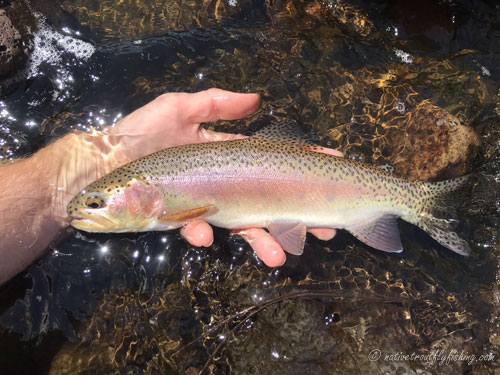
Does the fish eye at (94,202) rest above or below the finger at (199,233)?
above

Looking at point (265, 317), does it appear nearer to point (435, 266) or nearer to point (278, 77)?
point (435, 266)

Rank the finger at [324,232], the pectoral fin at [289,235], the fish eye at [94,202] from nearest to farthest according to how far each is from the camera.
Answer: the fish eye at [94,202] → the pectoral fin at [289,235] → the finger at [324,232]

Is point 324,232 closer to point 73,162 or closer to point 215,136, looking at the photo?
point 215,136

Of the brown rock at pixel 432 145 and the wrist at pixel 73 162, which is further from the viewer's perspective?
the brown rock at pixel 432 145

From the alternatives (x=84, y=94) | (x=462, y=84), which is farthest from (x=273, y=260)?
(x=462, y=84)

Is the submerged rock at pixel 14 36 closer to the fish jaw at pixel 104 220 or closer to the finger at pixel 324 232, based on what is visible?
the fish jaw at pixel 104 220

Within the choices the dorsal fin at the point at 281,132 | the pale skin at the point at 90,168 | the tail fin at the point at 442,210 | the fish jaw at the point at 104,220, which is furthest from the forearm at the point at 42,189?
the tail fin at the point at 442,210

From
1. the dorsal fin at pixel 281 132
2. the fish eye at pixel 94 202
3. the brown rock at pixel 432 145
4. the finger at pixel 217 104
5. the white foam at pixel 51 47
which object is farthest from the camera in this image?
the white foam at pixel 51 47

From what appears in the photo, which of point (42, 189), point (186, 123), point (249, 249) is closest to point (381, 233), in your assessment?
point (249, 249)

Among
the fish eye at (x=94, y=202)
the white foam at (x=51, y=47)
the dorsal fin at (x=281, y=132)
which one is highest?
the white foam at (x=51, y=47)
